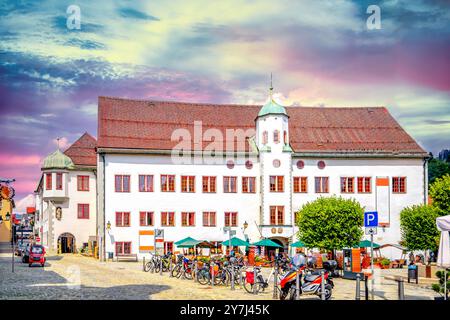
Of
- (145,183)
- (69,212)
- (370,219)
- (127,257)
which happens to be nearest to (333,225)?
(145,183)

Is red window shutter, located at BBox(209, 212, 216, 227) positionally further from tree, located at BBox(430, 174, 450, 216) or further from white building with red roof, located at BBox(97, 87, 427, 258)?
tree, located at BBox(430, 174, 450, 216)

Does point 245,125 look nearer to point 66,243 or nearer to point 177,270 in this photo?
point 66,243

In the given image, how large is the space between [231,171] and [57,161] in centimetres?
1670

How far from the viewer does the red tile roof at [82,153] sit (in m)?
60.1

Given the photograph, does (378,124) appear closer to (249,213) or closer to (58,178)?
(249,213)

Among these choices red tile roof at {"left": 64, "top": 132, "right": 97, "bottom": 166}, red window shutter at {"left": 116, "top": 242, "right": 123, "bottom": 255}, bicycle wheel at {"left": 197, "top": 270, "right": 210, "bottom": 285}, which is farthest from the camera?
red tile roof at {"left": 64, "top": 132, "right": 97, "bottom": 166}

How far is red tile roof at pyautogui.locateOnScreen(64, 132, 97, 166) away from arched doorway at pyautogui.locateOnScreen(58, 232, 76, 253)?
620cm

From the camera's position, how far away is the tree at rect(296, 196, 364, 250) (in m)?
38.6

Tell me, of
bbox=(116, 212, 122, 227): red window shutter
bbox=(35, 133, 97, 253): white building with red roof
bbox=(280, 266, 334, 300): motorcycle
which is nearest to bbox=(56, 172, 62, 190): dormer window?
bbox=(35, 133, 97, 253): white building with red roof

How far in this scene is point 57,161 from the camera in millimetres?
58562

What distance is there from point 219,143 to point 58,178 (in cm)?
1560

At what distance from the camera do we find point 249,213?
166 ft

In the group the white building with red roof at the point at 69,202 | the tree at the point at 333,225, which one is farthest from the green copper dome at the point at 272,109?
the white building with red roof at the point at 69,202

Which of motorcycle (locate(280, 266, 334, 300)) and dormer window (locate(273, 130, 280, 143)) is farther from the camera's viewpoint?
dormer window (locate(273, 130, 280, 143))
